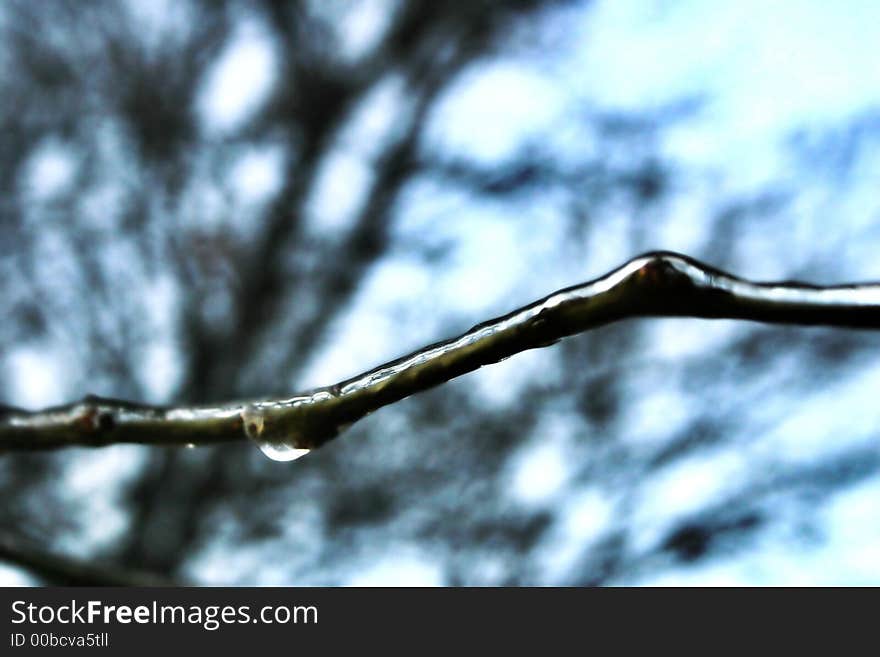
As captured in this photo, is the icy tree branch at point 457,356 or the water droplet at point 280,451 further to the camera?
the water droplet at point 280,451

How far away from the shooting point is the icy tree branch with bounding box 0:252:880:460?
0.40m

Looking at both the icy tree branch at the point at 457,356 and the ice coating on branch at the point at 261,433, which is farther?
the ice coating on branch at the point at 261,433

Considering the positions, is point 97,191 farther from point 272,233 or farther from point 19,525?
point 19,525

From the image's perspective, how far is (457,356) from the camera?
455mm

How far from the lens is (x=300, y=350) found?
3299 mm

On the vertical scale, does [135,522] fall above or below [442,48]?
below

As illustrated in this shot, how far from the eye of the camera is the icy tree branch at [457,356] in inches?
15.8

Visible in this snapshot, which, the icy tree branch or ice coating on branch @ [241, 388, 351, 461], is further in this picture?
ice coating on branch @ [241, 388, 351, 461]

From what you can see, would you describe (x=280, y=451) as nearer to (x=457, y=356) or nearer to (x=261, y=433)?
(x=261, y=433)

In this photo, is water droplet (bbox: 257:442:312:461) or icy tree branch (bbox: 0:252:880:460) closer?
icy tree branch (bbox: 0:252:880:460)

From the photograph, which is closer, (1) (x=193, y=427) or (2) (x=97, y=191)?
(1) (x=193, y=427)

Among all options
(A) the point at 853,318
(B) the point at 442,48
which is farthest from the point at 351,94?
(A) the point at 853,318

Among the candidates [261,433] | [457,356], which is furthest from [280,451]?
[457,356]

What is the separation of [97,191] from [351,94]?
43.3 inches
